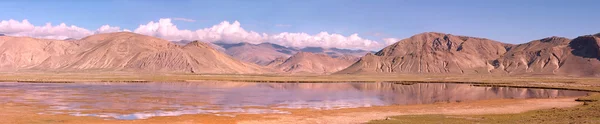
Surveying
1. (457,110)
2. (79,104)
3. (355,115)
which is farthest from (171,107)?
(457,110)

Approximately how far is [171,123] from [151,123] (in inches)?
49.7

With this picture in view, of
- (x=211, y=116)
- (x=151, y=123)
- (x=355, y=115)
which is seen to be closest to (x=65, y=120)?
(x=151, y=123)

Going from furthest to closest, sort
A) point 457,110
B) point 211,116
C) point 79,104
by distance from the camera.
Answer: point 79,104 < point 457,110 < point 211,116

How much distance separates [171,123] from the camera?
36.2m

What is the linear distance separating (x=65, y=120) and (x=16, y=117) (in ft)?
12.4

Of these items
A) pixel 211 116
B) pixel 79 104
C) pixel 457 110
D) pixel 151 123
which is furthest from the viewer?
pixel 79 104

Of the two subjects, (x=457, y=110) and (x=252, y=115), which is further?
(x=457, y=110)

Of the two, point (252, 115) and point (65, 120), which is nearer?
point (65, 120)

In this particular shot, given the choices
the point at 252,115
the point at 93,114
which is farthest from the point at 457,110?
the point at 93,114

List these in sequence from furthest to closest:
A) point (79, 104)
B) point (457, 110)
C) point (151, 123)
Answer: point (79, 104) → point (457, 110) → point (151, 123)

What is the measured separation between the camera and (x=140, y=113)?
4378cm

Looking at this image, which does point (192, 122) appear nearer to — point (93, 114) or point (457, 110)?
point (93, 114)

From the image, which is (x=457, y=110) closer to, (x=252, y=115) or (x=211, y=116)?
(x=252, y=115)

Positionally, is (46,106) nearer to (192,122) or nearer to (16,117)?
(16,117)
